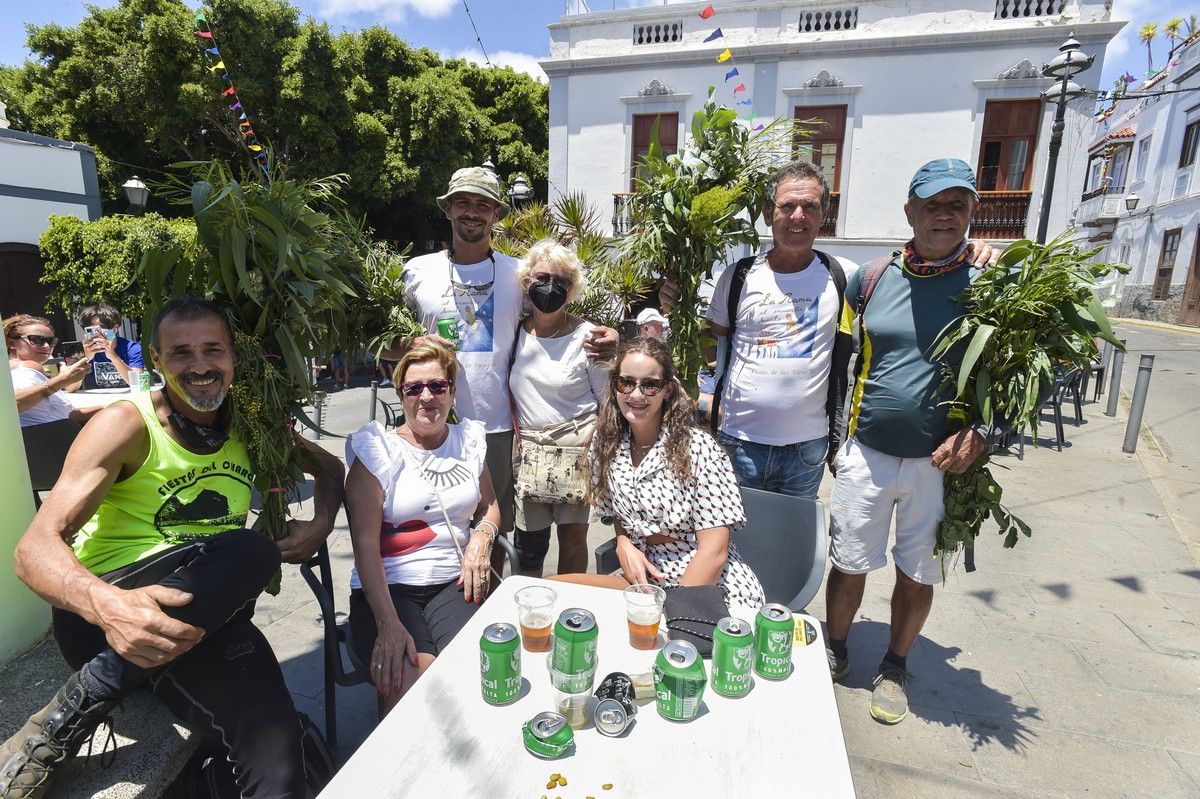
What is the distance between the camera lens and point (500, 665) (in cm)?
153

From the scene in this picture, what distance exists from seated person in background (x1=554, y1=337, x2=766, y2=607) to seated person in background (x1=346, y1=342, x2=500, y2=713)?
48cm

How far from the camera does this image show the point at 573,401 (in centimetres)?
302

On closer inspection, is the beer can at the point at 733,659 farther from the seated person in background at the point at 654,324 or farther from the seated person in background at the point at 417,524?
the seated person in background at the point at 654,324

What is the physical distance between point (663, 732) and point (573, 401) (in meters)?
1.74

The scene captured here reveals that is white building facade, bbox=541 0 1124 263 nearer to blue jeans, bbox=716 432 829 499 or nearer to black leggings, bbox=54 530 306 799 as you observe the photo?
blue jeans, bbox=716 432 829 499

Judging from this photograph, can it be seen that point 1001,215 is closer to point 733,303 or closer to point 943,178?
point 943,178

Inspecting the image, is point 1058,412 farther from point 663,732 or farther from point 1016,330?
point 663,732

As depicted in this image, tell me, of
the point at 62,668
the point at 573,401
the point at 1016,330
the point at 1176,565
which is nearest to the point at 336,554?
the point at 62,668

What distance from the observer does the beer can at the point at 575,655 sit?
156 centimetres

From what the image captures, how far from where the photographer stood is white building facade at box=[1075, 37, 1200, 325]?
981 inches

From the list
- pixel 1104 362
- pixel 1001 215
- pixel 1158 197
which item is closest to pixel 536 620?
pixel 1104 362

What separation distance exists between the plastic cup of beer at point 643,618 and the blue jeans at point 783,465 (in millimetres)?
1318

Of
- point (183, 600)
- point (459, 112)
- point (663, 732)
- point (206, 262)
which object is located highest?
point (459, 112)

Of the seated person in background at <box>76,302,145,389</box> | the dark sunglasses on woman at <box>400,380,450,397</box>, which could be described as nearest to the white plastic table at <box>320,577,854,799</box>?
the dark sunglasses on woman at <box>400,380,450,397</box>
